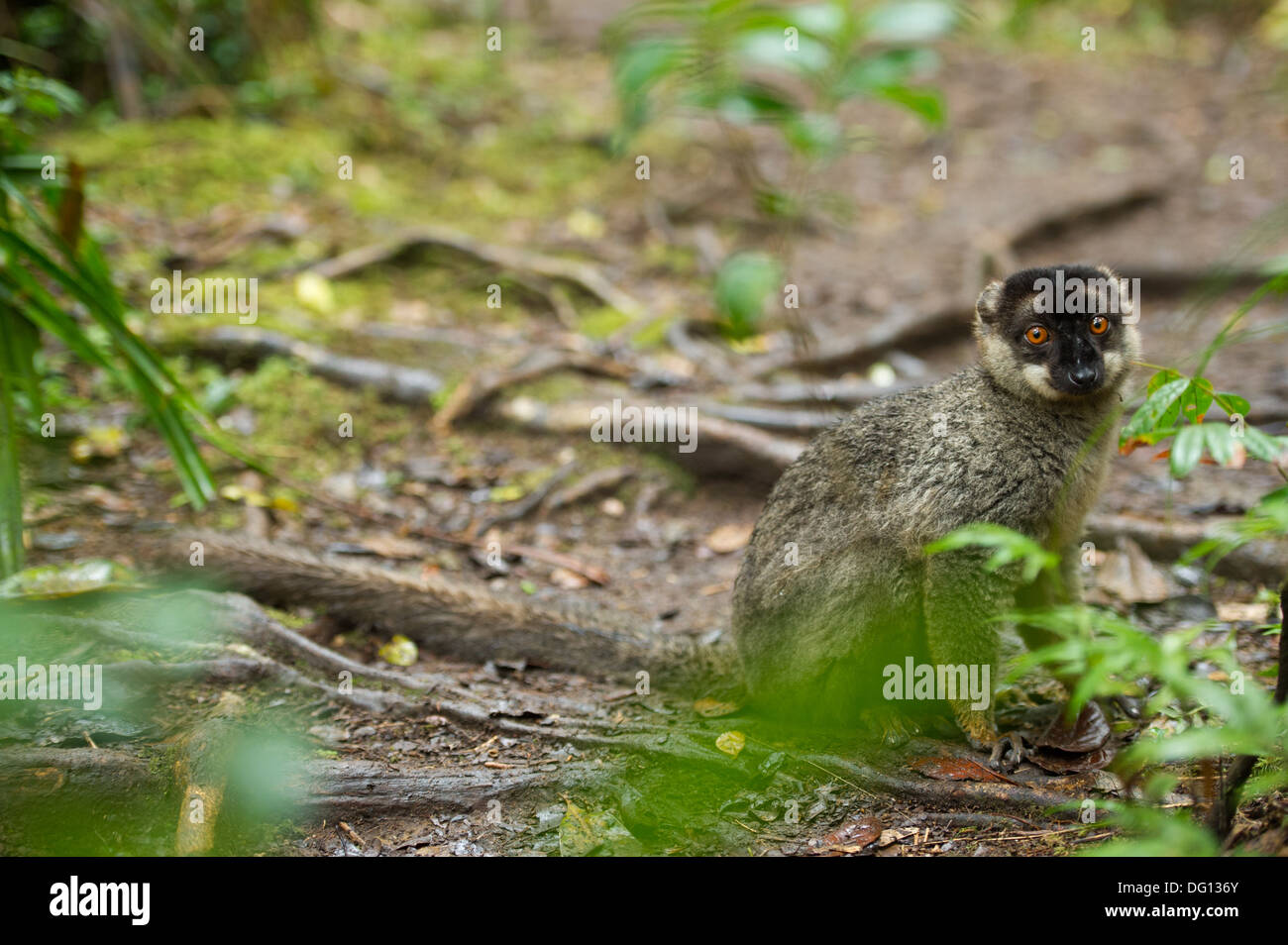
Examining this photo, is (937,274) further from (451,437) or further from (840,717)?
(840,717)

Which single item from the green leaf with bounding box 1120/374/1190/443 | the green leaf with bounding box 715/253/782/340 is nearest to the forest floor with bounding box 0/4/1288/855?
the green leaf with bounding box 1120/374/1190/443

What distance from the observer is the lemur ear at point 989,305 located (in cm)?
520

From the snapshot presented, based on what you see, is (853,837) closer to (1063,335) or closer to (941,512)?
(941,512)

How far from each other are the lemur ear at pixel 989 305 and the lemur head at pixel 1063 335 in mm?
21

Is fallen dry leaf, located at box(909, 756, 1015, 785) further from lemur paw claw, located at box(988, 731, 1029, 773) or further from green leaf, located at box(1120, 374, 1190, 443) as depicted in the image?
green leaf, located at box(1120, 374, 1190, 443)

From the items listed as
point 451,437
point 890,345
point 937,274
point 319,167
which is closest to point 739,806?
point 451,437

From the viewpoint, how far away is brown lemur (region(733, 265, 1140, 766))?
4.82 m

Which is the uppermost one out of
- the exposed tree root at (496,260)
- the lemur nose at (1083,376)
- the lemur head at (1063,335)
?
the exposed tree root at (496,260)

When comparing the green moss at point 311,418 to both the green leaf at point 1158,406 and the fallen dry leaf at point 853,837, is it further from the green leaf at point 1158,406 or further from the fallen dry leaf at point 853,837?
the green leaf at point 1158,406

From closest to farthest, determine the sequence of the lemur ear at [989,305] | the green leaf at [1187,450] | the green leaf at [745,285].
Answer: the green leaf at [1187,450] → the green leaf at [745,285] → the lemur ear at [989,305]

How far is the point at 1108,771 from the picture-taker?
454 cm

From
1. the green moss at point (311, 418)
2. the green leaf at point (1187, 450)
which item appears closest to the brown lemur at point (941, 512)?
the green leaf at point (1187, 450)

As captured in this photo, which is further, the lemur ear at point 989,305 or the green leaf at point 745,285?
the lemur ear at point 989,305
